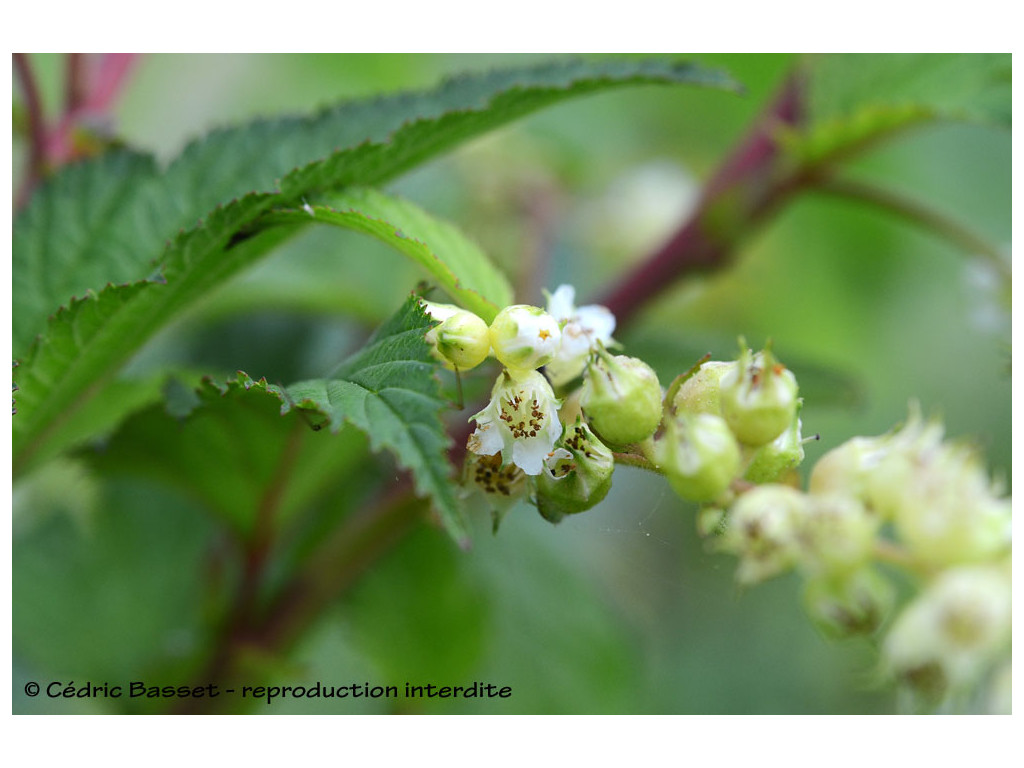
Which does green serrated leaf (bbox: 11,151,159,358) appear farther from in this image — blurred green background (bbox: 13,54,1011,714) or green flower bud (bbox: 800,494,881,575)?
green flower bud (bbox: 800,494,881,575)

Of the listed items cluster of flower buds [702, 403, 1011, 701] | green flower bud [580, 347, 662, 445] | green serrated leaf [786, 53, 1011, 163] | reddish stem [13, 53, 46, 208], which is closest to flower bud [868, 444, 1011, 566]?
cluster of flower buds [702, 403, 1011, 701]

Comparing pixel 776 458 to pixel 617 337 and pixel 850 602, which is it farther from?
pixel 617 337

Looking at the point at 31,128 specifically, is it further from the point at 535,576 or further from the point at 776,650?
the point at 776,650

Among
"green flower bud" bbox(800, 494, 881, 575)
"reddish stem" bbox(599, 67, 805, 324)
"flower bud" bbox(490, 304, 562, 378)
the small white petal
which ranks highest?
"reddish stem" bbox(599, 67, 805, 324)

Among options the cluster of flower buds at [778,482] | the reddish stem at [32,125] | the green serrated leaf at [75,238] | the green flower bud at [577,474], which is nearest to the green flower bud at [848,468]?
the cluster of flower buds at [778,482]

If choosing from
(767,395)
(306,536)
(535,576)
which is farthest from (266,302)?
(767,395)

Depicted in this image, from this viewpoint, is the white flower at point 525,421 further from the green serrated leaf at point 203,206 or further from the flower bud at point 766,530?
the green serrated leaf at point 203,206

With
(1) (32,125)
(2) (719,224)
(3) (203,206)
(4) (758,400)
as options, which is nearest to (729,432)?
(4) (758,400)
